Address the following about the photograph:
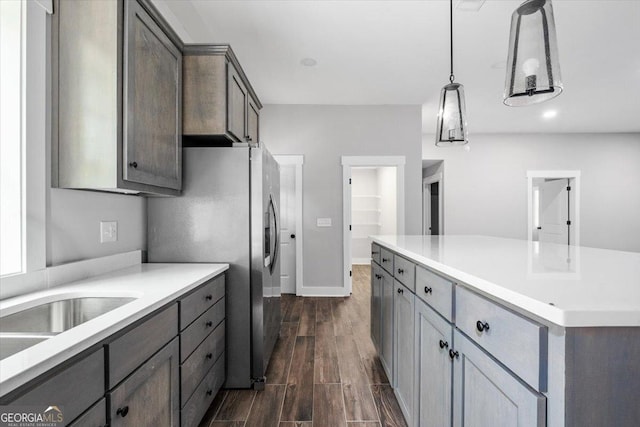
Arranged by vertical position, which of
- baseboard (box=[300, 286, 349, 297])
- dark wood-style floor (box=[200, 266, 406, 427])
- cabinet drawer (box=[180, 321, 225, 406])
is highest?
cabinet drawer (box=[180, 321, 225, 406])

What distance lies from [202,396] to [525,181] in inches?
263

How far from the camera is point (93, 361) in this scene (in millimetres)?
840

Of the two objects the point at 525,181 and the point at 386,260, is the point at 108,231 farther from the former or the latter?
the point at 525,181

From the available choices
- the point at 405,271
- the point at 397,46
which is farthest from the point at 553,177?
the point at 405,271

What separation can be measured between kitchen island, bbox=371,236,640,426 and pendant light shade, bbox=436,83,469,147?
865 mm

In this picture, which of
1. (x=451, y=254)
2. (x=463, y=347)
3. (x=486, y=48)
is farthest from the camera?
(x=486, y=48)

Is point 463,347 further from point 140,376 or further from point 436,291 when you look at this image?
point 140,376

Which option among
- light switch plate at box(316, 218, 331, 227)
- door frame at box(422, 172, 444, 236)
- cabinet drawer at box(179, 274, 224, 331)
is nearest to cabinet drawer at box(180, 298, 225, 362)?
cabinet drawer at box(179, 274, 224, 331)

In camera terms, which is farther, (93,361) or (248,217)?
(248,217)

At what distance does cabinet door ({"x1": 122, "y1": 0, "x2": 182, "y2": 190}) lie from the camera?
1449mm

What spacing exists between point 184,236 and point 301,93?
9.25 ft

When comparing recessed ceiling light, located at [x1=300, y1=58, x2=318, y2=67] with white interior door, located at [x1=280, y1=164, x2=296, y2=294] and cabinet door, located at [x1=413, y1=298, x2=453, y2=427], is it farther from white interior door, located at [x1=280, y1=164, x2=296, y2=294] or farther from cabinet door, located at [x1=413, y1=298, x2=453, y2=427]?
cabinet door, located at [x1=413, y1=298, x2=453, y2=427]

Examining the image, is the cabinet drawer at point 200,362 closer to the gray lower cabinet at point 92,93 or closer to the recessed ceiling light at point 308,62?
the gray lower cabinet at point 92,93

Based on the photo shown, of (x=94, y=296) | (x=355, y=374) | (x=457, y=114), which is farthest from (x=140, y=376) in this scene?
(x=457, y=114)
